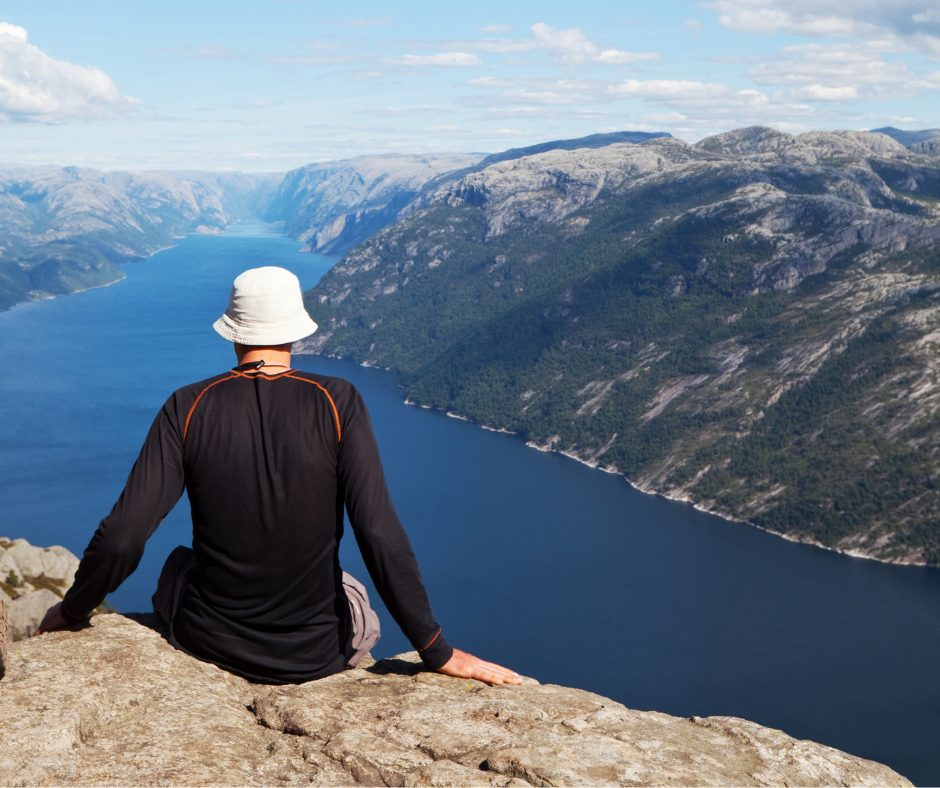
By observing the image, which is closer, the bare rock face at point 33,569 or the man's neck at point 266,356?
the man's neck at point 266,356

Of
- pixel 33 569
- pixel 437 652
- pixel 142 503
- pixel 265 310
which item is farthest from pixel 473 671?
pixel 33 569

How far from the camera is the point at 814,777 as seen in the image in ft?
30.8

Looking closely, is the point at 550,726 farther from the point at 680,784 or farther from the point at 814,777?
the point at 814,777

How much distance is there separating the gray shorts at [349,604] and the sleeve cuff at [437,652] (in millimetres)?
745

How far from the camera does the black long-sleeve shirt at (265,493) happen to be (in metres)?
9.45

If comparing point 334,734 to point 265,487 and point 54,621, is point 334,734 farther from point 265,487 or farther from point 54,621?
point 54,621

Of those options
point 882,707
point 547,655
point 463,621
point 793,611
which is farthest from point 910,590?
point 463,621

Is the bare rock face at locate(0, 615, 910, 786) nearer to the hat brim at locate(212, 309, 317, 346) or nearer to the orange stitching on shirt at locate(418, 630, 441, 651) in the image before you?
the orange stitching on shirt at locate(418, 630, 441, 651)

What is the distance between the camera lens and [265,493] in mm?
9469

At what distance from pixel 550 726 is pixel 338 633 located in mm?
2976

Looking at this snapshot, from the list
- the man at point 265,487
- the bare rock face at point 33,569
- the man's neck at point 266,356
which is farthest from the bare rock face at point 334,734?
the bare rock face at point 33,569

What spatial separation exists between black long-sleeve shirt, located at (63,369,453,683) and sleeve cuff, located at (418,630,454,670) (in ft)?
2.99

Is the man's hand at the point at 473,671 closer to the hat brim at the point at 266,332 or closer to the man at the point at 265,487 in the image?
the man at the point at 265,487

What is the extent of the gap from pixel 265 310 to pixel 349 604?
4204 mm
